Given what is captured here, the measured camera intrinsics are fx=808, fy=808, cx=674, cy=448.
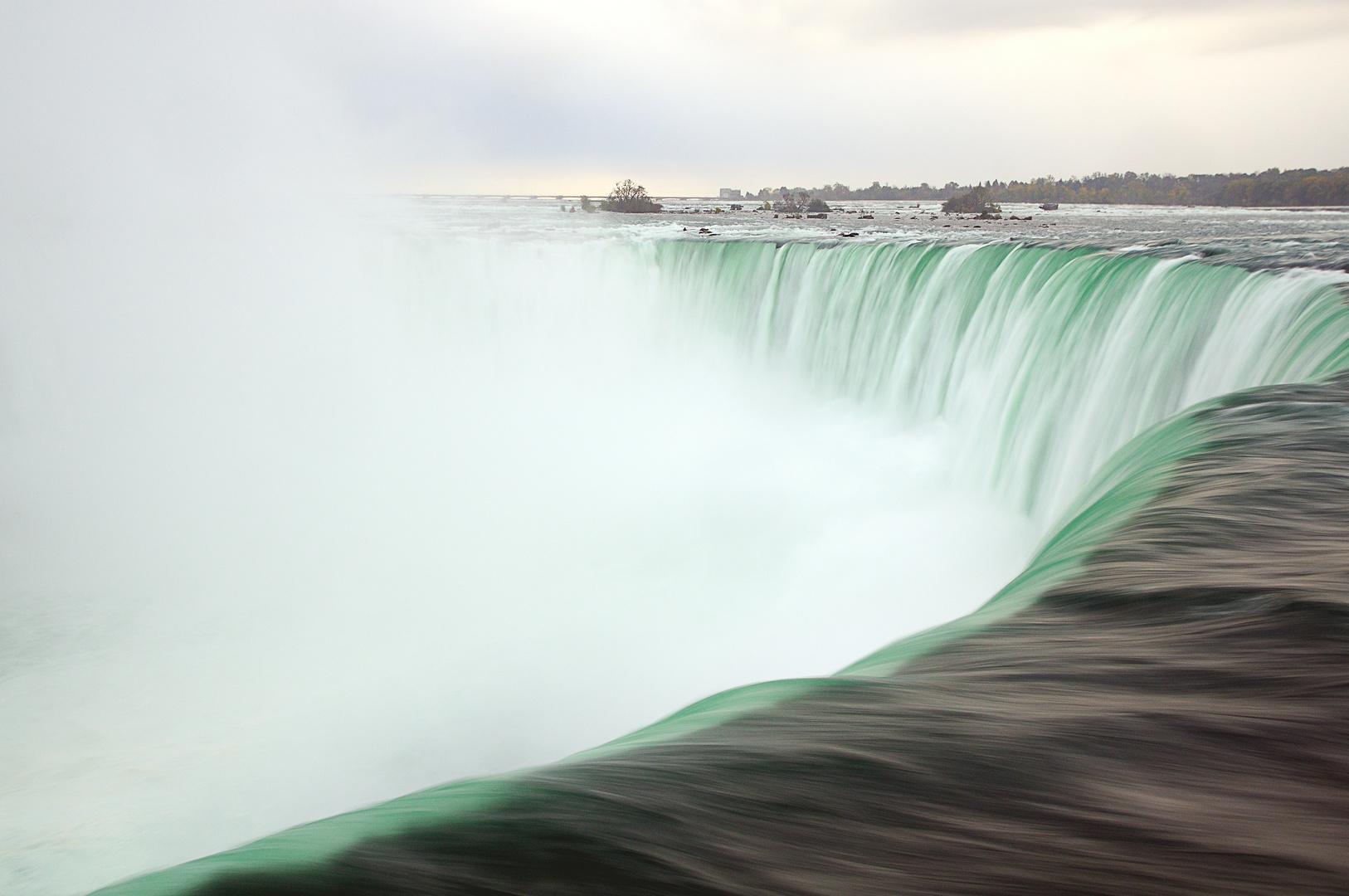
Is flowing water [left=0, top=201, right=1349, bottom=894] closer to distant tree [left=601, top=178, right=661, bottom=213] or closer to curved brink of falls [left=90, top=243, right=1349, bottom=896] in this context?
curved brink of falls [left=90, top=243, right=1349, bottom=896]

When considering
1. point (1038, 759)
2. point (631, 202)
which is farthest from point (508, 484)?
point (631, 202)

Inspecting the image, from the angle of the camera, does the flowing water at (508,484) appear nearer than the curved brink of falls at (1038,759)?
No

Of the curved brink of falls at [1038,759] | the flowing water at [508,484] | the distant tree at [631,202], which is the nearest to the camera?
the curved brink of falls at [1038,759]

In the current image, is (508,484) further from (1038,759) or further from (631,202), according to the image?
(631,202)

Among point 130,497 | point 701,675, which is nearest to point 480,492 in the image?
point 130,497

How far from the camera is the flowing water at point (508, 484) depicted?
5.20 metres

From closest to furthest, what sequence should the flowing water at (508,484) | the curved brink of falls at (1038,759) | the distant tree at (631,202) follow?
the curved brink of falls at (1038,759)
the flowing water at (508,484)
the distant tree at (631,202)

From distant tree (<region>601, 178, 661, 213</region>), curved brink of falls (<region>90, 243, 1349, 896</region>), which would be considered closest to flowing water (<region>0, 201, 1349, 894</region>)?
curved brink of falls (<region>90, 243, 1349, 896</region>)

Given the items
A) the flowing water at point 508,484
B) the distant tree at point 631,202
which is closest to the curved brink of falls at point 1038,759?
the flowing water at point 508,484

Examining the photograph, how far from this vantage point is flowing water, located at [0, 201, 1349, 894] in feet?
17.0

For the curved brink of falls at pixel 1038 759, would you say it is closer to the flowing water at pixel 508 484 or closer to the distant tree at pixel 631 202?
the flowing water at pixel 508 484

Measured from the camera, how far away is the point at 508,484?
12.1 metres

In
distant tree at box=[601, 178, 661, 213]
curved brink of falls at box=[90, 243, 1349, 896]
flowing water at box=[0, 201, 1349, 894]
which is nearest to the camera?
curved brink of falls at box=[90, 243, 1349, 896]

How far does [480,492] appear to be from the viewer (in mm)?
11719
